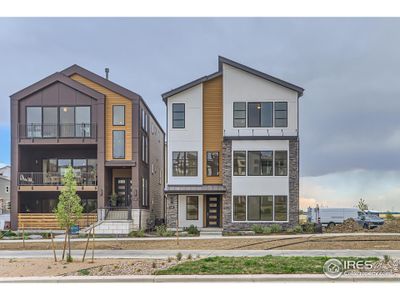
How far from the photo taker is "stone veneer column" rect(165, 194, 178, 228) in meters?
27.2

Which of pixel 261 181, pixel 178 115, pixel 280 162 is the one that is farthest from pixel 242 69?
pixel 261 181

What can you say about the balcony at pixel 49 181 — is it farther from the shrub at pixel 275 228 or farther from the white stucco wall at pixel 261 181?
the shrub at pixel 275 228

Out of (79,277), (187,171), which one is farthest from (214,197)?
(79,277)

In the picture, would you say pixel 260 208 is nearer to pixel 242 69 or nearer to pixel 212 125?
pixel 212 125

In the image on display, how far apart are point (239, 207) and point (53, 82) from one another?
14.7 meters

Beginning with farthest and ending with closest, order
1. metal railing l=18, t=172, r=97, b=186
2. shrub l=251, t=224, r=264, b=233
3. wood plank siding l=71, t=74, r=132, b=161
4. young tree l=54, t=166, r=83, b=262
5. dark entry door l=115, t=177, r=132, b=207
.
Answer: dark entry door l=115, t=177, r=132, b=207 → metal railing l=18, t=172, r=97, b=186 → wood plank siding l=71, t=74, r=132, b=161 → shrub l=251, t=224, r=264, b=233 → young tree l=54, t=166, r=83, b=262

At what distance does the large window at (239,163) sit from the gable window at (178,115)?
392 cm

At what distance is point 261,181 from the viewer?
26.8 m

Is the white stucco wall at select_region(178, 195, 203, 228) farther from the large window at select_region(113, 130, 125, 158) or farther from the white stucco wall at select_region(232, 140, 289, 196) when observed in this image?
the large window at select_region(113, 130, 125, 158)

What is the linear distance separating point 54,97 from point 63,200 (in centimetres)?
1664

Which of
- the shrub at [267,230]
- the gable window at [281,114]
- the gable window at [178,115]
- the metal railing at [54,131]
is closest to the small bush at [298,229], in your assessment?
the shrub at [267,230]

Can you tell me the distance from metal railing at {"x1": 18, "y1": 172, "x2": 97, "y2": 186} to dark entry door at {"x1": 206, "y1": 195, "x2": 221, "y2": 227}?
7704mm

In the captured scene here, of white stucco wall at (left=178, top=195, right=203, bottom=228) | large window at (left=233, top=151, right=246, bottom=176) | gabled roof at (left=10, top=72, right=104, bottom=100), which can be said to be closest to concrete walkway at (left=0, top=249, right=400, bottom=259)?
white stucco wall at (left=178, top=195, right=203, bottom=228)

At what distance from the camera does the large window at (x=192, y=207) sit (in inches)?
1086
